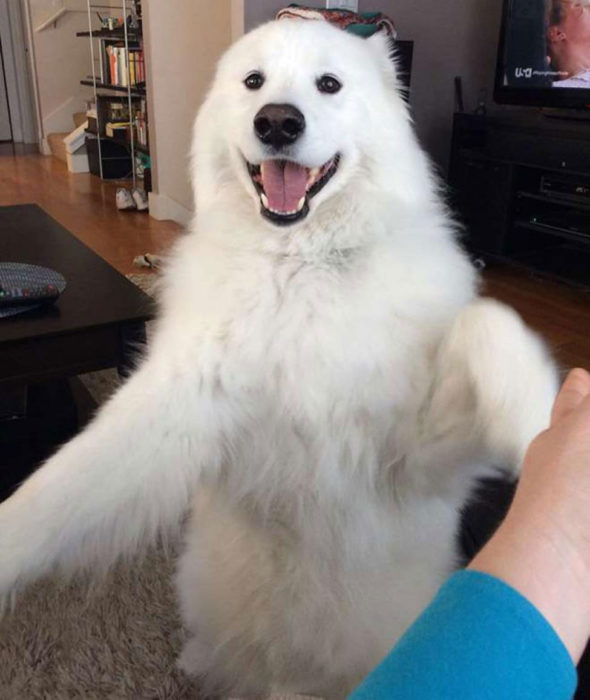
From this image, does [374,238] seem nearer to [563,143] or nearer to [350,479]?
[350,479]

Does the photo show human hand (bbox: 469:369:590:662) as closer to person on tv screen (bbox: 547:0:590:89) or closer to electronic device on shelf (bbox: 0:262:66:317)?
electronic device on shelf (bbox: 0:262:66:317)

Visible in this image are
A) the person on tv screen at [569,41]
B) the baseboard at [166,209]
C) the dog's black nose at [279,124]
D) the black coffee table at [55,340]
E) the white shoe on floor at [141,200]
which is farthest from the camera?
the white shoe on floor at [141,200]

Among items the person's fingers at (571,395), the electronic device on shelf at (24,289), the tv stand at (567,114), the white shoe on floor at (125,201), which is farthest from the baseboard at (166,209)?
the person's fingers at (571,395)

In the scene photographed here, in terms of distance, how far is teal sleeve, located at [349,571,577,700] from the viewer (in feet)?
1.31

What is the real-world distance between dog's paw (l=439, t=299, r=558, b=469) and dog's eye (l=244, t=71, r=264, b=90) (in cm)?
58

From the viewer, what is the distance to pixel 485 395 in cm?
80

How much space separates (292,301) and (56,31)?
7.77 m

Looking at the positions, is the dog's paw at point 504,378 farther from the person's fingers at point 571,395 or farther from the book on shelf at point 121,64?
the book on shelf at point 121,64

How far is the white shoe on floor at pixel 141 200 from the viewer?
15.9 ft

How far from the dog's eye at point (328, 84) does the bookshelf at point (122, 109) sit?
13.2 feet

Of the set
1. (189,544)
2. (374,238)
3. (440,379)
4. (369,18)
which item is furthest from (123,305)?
(369,18)

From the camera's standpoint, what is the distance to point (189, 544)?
4.02 feet

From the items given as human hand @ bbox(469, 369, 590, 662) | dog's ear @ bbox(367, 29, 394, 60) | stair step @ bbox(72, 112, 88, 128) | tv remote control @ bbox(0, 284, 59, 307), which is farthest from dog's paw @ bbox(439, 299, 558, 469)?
stair step @ bbox(72, 112, 88, 128)

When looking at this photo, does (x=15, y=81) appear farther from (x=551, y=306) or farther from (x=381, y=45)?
(x=381, y=45)
